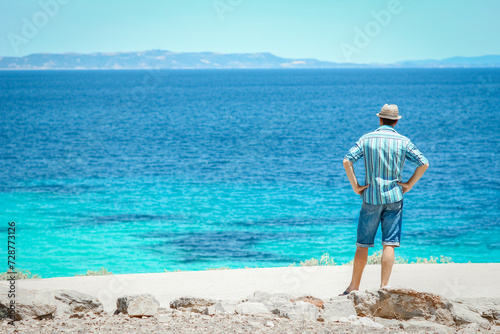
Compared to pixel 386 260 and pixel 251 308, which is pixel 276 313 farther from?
pixel 386 260

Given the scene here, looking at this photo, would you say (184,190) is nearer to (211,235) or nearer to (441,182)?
(211,235)

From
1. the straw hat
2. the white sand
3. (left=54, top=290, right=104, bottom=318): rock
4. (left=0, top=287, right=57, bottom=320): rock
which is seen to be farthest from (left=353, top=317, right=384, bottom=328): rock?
(left=0, top=287, right=57, bottom=320): rock

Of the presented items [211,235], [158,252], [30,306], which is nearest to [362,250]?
[30,306]

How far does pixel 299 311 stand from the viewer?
516cm

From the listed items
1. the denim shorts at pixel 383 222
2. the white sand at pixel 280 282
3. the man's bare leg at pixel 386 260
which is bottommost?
the white sand at pixel 280 282

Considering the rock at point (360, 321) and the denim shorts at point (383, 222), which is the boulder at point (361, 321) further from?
the denim shorts at point (383, 222)

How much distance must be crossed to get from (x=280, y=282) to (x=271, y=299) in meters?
1.87

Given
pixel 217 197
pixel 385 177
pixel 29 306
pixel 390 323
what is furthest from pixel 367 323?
pixel 217 197

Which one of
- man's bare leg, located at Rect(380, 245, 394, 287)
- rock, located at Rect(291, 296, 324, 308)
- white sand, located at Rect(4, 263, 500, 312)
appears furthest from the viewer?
white sand, located at Rect(4, 263, 500, 312)

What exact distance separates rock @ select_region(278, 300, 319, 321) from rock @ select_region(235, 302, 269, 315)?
19cm

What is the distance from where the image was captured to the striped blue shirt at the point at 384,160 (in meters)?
5.97

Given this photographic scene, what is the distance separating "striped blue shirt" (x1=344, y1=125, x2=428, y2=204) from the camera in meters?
5.97

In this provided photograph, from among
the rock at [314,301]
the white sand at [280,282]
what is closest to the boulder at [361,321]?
the rock at [314,301]

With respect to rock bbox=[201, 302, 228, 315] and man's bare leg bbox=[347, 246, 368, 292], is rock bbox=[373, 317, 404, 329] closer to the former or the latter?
man's bare leg bbox=[347, 246, 368, 292]
